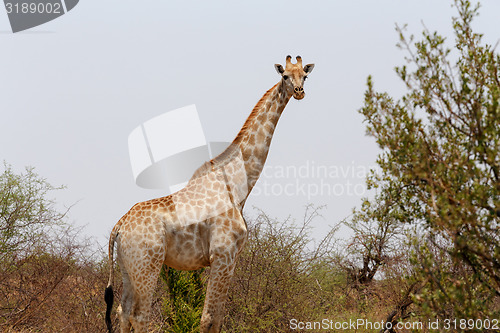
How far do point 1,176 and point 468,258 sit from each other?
17.0 meters

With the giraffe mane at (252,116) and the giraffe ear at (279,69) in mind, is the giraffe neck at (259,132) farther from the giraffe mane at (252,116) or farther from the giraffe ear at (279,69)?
the giraffe ear at (279,69)

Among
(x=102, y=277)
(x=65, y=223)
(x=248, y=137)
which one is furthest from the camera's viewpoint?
(x=65, y=223)

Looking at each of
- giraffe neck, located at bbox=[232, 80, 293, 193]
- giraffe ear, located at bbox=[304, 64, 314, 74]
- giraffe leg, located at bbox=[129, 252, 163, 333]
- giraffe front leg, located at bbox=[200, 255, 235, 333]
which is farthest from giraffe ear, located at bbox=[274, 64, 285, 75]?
giraffe leg, located at bbox=[129, 252, 163, 333]

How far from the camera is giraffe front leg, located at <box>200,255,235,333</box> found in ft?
25.8

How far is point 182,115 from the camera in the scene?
880 cm

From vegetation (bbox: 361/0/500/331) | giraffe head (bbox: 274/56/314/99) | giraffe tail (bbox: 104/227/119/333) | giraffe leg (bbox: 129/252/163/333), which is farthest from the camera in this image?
giraffe head (bbox: 274/56/314/99)

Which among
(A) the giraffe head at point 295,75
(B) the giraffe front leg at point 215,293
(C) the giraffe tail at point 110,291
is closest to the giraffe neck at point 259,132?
(A) the giraffe head at point 295,75

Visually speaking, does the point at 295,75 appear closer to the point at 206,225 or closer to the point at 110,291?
the point at 206,225

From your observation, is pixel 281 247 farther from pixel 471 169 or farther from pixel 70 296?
pixel 471 169

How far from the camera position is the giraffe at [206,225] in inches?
311

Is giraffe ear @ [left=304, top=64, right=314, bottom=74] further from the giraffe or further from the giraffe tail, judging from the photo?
the giraffe tail

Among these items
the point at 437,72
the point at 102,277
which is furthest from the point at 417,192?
the point at 102,277

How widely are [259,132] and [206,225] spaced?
64.2 inches

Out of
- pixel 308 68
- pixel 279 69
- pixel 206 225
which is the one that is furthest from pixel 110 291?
pixel 308 68
